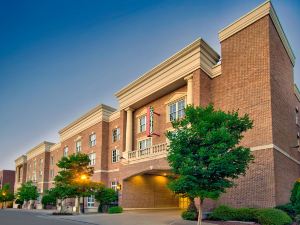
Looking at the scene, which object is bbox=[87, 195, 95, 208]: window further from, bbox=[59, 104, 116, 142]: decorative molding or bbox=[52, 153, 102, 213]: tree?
bbox=[59, 104, 116, 142]: decorative molding

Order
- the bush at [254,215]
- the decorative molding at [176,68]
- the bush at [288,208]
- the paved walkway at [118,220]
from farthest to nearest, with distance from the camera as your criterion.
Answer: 1. the decorative molding at [176,68]
2. the paved walkway at [118,220]
3. the bush at [288,208]
4. the bush at [254,215]

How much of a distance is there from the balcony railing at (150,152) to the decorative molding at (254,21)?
10.6m

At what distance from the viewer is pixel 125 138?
35438 mm

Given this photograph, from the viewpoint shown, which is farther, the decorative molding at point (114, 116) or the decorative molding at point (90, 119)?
the decorative molding at point (90, 119)

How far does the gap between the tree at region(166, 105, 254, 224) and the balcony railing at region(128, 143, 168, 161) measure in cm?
1031

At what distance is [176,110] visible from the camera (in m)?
29.9

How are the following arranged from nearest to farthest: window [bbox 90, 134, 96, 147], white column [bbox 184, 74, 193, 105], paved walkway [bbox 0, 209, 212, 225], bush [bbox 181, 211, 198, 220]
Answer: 1. paved walkway [bbox 0, 209, 212, 225]
2. bush [bbox 181, 211, 198, 220]
3. white column [bbox 184, 74, 193, 105]
4. window [bbox 90, 134, 96, 147]

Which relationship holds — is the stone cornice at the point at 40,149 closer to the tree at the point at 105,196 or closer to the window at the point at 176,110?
the tree at the point at 105,196

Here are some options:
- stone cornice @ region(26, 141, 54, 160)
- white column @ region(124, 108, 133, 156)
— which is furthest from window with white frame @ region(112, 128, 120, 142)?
stone cornice @ region(26, 141, 54, 160)

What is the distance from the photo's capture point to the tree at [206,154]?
52.1ft

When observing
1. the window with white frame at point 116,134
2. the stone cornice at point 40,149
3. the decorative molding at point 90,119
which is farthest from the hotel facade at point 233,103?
the stone cornice at point 40,149

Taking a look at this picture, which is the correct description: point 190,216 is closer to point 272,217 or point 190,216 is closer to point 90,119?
point 272,217

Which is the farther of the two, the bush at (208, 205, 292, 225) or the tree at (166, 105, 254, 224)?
the bush at (208, 205, 292, 225)

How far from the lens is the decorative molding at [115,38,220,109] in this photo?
26.2 meters
